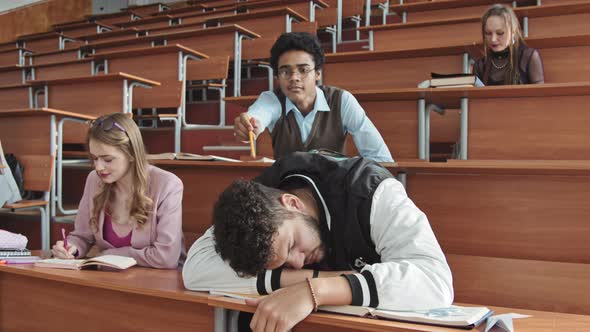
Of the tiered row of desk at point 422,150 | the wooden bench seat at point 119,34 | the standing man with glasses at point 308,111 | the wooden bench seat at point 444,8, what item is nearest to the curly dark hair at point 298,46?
the standing man with glasses at point 308,111

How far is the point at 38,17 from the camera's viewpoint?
21.0 ft

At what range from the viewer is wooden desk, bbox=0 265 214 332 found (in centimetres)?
87

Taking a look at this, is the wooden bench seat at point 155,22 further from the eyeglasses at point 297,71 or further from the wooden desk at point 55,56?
the eyeglasses at point 297,71

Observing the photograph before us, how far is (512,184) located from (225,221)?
713 millimetres

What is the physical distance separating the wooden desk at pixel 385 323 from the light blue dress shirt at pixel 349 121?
82 centimetres

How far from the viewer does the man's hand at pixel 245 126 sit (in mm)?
1426

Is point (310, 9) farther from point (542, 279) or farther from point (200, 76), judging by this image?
point (542, 279)

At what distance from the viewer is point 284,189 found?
936 mm

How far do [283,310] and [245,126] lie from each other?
777mm

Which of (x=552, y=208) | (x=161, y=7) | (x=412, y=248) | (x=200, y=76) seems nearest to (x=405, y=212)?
(x=412, y=248)

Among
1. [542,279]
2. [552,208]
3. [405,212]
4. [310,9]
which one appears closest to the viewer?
[405,212]

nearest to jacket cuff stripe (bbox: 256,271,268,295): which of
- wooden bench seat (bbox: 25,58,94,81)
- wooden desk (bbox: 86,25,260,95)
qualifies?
wooden desk (bbox: 86,25,260,95)

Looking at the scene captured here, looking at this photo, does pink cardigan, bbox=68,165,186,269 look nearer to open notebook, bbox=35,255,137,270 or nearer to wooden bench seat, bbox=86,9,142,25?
open notebook, bbox=35,255,137,270

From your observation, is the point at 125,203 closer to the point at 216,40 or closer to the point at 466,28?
the point at 466,28
